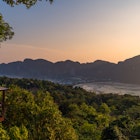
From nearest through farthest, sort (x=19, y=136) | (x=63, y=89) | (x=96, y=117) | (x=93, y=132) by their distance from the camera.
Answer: (x=19, y=136) < (x=93, y=132) < (x=96, y=117) < (x=63, y=89)

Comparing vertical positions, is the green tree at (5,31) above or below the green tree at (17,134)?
above

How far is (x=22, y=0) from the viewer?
923 centimetres

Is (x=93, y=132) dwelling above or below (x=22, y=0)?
below

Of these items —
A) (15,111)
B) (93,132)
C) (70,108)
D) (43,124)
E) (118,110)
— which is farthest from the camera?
(118,110)

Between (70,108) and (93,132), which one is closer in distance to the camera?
(93,132)

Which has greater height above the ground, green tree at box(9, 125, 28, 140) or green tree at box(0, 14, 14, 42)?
green tree at box(0, 14, 14, 42)

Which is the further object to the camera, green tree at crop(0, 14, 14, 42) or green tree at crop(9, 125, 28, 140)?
green tree at crop(9, 125, 28, 140)

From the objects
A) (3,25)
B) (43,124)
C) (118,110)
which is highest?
(3,25)

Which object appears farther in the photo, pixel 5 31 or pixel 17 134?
pixel 17 134

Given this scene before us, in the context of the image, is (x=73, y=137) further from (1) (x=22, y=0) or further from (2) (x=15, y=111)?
(1) (x=22, y=0)

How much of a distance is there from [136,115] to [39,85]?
2383 inches

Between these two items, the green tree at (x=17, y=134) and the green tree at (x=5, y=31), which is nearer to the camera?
the green tree at (x=5, y=31)

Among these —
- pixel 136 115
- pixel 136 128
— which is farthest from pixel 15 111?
pixel 136 115

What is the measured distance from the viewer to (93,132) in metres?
38.8
